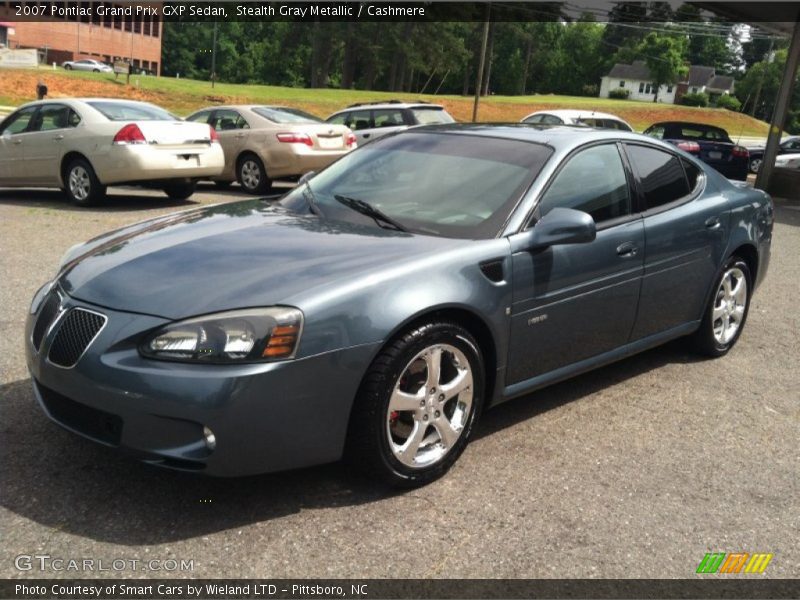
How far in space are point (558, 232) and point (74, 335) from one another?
85.1 inches

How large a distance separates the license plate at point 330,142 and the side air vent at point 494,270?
1036 cm

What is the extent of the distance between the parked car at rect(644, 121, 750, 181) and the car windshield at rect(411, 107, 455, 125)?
642 centimetres

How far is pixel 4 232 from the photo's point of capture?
8.73 m

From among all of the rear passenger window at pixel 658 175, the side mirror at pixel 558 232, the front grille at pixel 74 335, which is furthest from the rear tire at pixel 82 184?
the side mirror at pixel 558 232

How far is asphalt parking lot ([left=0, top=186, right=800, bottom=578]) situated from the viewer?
113 inches

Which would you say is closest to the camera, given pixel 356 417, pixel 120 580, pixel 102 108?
pixel 120 580

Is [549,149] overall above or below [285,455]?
above

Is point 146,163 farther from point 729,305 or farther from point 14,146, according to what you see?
point 729,305

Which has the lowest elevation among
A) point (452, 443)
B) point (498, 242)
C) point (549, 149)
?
point (452, 443)

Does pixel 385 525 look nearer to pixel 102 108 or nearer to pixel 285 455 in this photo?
pixel 285 455

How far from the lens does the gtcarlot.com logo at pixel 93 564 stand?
2.68 m

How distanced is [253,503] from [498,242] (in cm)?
157

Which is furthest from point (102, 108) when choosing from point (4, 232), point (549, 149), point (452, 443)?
point (452, 443)

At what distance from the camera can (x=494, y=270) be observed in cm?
361
